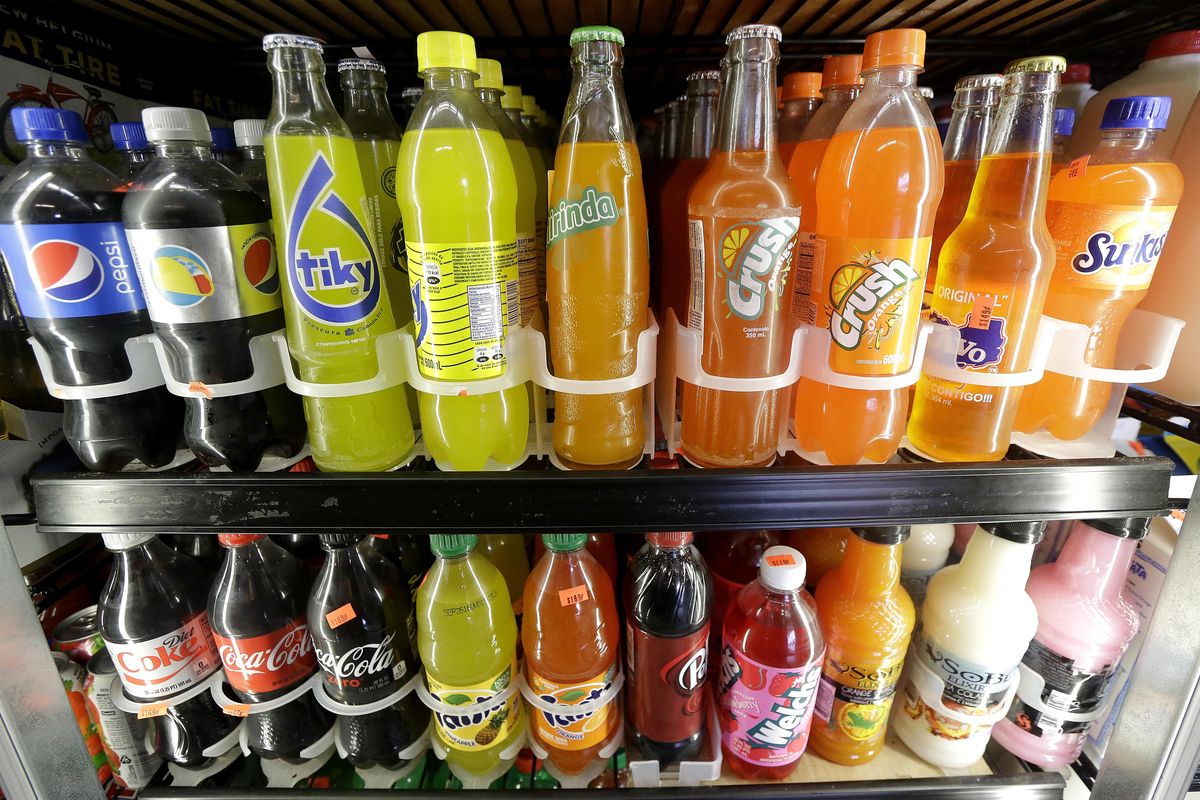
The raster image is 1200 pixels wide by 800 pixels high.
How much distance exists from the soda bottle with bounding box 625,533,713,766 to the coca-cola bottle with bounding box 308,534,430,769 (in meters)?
0.37

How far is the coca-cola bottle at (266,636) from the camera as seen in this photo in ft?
2.83

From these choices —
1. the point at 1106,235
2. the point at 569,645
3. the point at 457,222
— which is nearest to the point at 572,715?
the point at 569,645

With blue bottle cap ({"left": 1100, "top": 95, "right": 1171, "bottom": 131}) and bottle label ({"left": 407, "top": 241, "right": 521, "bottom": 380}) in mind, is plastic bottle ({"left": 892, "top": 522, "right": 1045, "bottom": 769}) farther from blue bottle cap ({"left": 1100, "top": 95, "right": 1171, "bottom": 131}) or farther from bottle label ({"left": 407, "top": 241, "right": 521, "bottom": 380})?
bottle label ({"left": 407, "top": 241, "right": 521, "bottom": 380})

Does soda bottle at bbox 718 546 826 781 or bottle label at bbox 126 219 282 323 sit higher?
bottle label at bbox 126 219 282 323

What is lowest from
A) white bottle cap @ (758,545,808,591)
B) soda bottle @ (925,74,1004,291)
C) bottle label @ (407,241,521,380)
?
white bottle cap @ (758,545,808,591)

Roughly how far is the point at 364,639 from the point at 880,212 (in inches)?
36.4

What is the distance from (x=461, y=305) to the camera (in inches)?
25.8

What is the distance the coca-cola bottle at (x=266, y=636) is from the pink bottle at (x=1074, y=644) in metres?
1.15

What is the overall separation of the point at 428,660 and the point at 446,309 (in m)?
0.57

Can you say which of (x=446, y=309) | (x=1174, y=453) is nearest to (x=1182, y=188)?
(x=1174, y=453)

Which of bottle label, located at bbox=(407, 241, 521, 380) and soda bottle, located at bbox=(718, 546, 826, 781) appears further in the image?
soda bottle, located at bbox=(718, 546, 826, 781)

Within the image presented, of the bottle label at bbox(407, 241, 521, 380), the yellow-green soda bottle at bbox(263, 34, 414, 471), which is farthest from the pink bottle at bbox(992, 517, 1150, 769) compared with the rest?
the yellow-green soda bottle at bbox(263, 34, 414, 471)

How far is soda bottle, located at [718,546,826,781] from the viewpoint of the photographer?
0.85 metres

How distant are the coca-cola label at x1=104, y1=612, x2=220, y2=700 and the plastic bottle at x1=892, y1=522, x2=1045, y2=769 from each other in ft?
3.74
